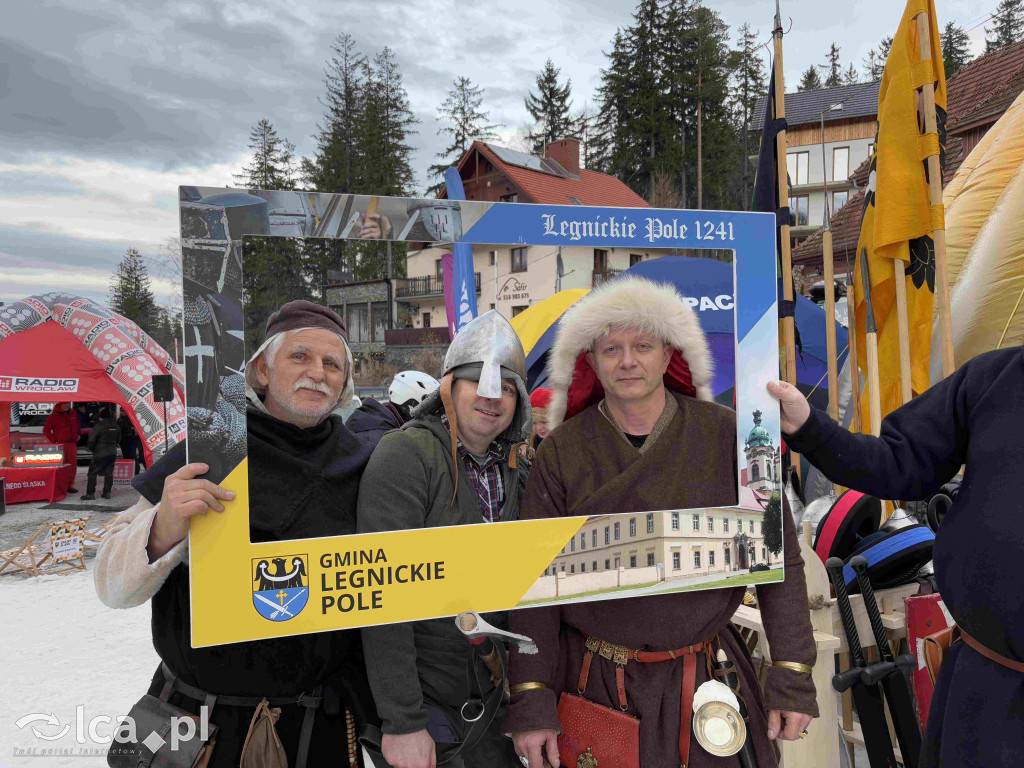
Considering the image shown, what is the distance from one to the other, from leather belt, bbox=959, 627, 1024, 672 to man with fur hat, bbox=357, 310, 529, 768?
1.13 meters

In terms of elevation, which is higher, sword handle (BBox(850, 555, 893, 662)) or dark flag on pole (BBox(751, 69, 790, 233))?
dark flag on pole (BBox(751, 69, 790, 233))

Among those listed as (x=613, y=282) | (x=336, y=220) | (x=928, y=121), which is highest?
(x=928, y=121)

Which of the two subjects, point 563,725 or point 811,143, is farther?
point 811,143

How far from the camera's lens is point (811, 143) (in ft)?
104

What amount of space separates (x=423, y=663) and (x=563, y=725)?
0.42m

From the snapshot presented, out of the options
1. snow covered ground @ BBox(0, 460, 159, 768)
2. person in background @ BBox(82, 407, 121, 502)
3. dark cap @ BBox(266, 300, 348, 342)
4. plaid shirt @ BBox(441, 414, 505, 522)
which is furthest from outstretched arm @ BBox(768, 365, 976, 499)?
person in background @ BBox(82, 407, 121, 502)

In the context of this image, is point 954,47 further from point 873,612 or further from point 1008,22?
point 873,612

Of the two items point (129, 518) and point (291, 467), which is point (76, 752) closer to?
point (129, 518)

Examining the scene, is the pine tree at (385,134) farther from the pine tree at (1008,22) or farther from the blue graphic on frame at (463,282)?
the pine tree at (1008,22)

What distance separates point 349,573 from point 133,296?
106 feet

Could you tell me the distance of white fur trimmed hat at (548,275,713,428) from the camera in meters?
1.67

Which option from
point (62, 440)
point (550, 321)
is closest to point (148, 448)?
point (62, 440)

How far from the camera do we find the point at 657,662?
1715 millimetres

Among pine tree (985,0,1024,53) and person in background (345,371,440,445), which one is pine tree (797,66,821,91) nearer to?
pine tree (985,0,1024,53)
